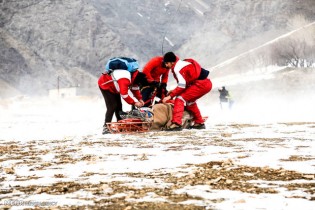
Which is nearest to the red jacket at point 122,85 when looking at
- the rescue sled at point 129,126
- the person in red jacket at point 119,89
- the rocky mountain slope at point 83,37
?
the person in red jacket at point 119,89

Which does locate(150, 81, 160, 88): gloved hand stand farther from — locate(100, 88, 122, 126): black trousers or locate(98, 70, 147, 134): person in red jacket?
locate(100, 88, 122, 126): black trousers

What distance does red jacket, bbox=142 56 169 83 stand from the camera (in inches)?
471

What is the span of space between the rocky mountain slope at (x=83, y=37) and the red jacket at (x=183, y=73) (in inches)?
3751

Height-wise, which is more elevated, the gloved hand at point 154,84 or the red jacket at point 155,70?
the red jacket at point 155,70

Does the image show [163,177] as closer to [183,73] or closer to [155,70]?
[183,73]

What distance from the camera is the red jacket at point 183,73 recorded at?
10.8 m

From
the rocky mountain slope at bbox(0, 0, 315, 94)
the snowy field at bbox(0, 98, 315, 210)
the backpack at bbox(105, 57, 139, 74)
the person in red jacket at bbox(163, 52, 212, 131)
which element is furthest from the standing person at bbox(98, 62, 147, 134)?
the rocky mountain slope at bbox(0, 0, 315, 94)

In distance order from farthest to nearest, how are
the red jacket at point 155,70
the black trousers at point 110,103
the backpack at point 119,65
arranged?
the red jacket at point 155,70
the black trousers at point 110,103
the backpack at point 119,65

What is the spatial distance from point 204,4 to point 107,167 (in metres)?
199

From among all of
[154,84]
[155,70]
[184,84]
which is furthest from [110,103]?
[184,84]

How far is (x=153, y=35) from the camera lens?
166 metres

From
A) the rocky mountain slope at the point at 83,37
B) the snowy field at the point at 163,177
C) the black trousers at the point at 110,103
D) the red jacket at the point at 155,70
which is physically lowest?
the snowy field at the point at 163,177

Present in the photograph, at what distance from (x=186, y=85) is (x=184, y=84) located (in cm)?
33

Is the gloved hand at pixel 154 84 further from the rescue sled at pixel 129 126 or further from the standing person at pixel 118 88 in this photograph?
the rescue sled at pixel 129 126
